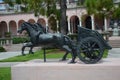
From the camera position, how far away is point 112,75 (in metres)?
10.5

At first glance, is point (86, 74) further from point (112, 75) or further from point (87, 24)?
point (87, 24)

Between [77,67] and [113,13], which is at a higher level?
[113,13]

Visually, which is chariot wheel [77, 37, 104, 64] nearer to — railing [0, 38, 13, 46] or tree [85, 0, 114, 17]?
tree [85, 0, 114, 17]

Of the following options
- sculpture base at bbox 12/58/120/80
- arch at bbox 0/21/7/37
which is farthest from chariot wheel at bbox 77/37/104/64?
arch at bbox 0/21/7/37

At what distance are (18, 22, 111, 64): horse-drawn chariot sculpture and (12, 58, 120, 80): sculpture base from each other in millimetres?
303

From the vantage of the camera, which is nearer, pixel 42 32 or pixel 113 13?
pixel 42 32

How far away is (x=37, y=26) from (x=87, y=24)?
1998 inches

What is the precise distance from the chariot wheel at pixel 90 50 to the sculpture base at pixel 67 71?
0.71 ft

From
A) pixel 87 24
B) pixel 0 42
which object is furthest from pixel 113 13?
pixel 87 24

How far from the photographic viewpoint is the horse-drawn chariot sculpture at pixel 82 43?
1080 cm

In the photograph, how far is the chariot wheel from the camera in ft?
35.3

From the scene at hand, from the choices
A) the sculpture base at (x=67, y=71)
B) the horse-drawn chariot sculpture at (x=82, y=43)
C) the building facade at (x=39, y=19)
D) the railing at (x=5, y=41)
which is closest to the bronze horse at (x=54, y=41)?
the horse-drawn chariot sculpture at (x=82, y=43)

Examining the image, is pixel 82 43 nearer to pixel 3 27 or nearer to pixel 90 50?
pixel 90 50

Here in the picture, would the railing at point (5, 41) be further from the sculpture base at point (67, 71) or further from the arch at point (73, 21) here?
the sculpture base at point (67, 71)
